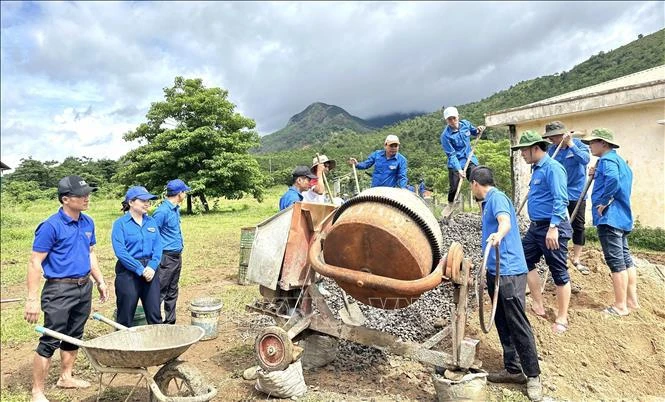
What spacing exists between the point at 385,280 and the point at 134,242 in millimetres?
2814

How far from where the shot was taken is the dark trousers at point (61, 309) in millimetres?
4156

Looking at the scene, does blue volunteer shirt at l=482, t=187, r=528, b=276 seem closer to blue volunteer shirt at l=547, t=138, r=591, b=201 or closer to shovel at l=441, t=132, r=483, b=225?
blue volunteer shirt at l=547, t=138, r=591, b=201

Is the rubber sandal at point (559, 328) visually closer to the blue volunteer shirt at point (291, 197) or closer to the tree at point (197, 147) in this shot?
the blue volunteer shirt at point (291, 197)

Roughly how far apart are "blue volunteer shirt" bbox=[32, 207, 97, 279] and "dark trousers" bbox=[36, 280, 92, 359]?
11 cm

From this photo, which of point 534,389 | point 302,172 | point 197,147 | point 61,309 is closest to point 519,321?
point 534,389

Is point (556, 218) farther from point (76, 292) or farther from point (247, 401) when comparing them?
point (76, 292)

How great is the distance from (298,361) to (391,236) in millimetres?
1579

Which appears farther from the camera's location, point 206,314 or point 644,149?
point 644,149

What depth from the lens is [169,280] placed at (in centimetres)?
601

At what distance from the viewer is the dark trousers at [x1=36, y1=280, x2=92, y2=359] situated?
→ 164 inches

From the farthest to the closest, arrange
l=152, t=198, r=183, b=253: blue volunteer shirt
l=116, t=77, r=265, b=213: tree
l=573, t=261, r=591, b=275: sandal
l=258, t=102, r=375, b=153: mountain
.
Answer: l=258, t=102, r=375, b=153: mountain → l=116, t=77, r=265, b=213: tree → l=573, t=261, r=591, b=275: sandal → l=152, t=198, r=183, b=253: blue volunteer shirt

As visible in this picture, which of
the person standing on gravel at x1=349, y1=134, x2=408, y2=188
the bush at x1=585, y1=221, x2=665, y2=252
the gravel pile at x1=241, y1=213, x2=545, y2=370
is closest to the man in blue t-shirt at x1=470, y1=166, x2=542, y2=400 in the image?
the gravel pile at x1=241, y1=213, x2=545, y2=370

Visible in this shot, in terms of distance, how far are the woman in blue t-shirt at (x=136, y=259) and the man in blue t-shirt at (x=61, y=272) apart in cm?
39

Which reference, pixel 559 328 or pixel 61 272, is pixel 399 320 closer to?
pixel 559 328
